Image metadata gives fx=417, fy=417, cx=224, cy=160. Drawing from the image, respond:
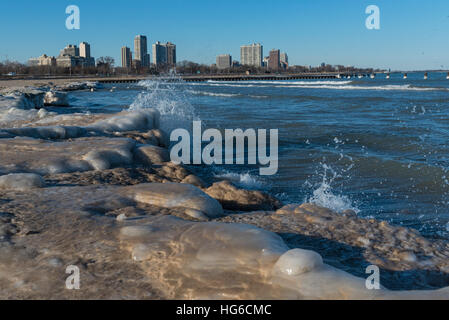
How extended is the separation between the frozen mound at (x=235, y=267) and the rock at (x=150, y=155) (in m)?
3.16

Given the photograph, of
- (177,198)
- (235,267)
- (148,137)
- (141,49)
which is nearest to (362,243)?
(235,267)

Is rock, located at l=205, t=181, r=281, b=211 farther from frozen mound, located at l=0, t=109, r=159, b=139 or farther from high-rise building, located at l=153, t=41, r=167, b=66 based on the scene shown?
high-rise building, located at l=153, t=41, r=167, b=66

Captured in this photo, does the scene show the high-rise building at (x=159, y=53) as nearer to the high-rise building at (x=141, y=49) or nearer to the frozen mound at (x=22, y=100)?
the high-rise building at (x=141, y=49)

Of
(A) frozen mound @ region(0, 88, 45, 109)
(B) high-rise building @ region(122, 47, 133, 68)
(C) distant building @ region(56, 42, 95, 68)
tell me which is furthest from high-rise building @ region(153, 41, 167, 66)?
(A) frozen mound @ region(0, 88, 45, 109)

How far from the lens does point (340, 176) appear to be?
7.79 meters

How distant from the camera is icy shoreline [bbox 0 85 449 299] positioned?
2.32m

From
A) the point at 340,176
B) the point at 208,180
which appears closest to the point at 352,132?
the point at 340,176

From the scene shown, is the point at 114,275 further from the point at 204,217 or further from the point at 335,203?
the point at 335,203

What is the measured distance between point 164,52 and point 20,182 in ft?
600

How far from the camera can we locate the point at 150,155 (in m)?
6.26

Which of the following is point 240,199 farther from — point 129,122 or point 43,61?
point 43,61

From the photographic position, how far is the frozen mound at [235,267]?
7.31 feet

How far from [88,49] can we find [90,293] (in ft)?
540

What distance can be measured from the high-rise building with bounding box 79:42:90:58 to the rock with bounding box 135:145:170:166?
15845cm
